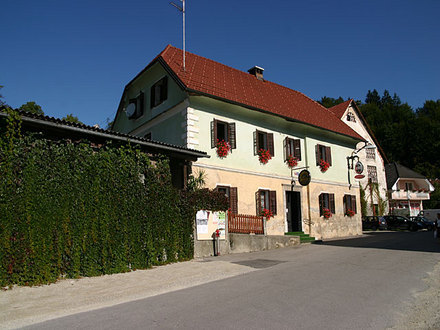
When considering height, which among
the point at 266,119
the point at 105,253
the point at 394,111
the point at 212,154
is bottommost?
the point at 105,253

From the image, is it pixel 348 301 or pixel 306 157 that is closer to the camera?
pixel 348 301

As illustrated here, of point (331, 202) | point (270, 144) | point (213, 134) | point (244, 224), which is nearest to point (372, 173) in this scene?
point (331, 202)

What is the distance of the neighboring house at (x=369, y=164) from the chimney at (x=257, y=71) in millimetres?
12711

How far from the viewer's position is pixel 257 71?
2305 centimetres

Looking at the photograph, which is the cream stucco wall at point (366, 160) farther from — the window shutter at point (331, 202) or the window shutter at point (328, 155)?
the window shutter at point (331, 202)

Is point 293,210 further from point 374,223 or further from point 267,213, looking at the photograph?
point 374,223

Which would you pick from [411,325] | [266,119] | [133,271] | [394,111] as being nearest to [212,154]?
[266,119]

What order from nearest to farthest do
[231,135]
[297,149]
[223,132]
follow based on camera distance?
[231,135]
[223,132]
[297,149]

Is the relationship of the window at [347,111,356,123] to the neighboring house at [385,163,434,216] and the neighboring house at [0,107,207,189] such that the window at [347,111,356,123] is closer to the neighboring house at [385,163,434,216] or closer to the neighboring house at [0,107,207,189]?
the neighboring house at [385,163,434,216]

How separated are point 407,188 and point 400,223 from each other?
80.4ft

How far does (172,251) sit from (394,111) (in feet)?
210

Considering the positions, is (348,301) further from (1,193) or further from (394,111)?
(394,111)

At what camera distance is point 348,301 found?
603cm

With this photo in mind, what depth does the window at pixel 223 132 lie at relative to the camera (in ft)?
51.8
